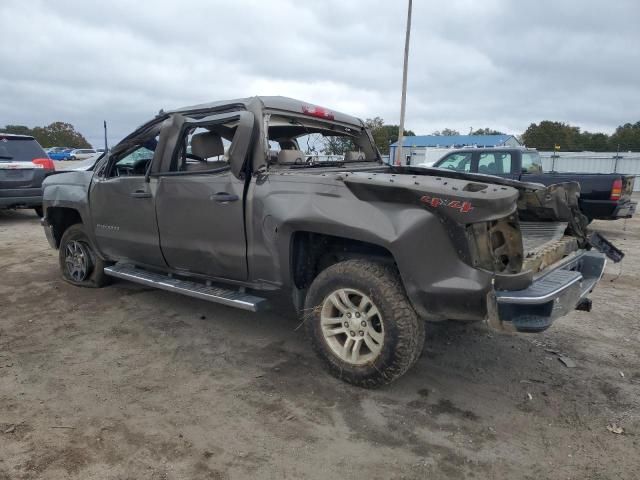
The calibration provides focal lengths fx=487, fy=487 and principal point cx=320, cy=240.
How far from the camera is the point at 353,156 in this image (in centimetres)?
506

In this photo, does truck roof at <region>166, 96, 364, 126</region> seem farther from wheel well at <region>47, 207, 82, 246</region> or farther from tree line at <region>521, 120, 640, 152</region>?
tree line at <region>521, 120, 640, 152</region>

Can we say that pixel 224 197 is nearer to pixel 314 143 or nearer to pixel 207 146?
pixel 207 146

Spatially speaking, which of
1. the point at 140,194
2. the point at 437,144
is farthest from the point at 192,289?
the point at 437,144

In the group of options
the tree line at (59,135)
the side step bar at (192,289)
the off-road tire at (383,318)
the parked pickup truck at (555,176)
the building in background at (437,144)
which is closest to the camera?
the off-road tire at (383,318)

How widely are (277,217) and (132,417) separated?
155 cm

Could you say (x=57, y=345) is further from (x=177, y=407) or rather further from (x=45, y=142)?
(x=45, y=142)

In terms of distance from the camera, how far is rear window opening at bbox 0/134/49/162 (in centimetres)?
990

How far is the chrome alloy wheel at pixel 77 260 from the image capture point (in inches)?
214

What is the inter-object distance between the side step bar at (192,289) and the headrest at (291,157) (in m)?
1.13

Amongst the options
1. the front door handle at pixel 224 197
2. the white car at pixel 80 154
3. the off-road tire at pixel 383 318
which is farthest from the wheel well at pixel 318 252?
the white car at pixel 80 154

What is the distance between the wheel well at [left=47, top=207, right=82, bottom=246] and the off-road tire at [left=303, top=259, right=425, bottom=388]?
362 centimetres

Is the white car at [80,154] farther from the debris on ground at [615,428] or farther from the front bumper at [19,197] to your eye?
the debris on ground at [615,428]

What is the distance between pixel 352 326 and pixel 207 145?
2048 mm

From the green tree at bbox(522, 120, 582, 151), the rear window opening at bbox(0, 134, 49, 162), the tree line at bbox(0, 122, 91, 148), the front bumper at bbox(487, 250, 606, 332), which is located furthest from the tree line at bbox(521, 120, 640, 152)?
the tree line at bbox(0, 122, 91, 148)
